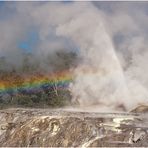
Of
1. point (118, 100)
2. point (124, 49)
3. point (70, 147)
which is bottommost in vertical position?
point (70, 147)

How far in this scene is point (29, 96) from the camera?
88.1 ft

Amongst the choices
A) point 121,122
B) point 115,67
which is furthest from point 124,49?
point 121,122

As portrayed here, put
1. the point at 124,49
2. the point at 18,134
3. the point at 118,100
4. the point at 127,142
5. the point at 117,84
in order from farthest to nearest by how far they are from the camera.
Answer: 1. the point at 124,49
2. the point at 117,84
3. the point at 118,100
4. the point at 18,134
5. the point at 127,142

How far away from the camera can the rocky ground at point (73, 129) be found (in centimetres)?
1091

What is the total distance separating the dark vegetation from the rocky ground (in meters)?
12.4

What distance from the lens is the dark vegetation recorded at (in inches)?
1047

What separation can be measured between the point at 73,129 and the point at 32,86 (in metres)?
19.4

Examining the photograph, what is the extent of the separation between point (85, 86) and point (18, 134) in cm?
630

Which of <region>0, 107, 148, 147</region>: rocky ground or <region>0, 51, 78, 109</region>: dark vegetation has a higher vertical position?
<region>0, 51, 78, 109</region>: dark vegetation

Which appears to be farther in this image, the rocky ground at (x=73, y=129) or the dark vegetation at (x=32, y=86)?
the dark vegetation at (x=32, y=86)

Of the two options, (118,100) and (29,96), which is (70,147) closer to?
(118,100)

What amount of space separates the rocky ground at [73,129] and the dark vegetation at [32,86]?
12449 millimetres

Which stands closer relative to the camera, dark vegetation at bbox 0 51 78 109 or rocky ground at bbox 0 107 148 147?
rocky ground at bbox 0 107 148 147

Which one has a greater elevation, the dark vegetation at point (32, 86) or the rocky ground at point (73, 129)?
the dark vegetation at point (32, 86)
